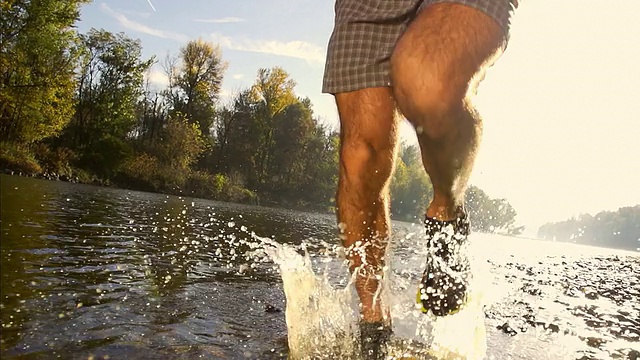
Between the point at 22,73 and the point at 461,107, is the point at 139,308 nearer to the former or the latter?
the point at 461,107

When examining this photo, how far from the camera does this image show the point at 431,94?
4.95ft

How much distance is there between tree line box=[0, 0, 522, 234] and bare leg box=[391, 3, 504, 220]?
774 cm

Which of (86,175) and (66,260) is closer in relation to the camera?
(66,260)

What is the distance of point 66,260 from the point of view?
10.6 ft

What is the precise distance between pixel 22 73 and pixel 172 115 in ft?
54.7

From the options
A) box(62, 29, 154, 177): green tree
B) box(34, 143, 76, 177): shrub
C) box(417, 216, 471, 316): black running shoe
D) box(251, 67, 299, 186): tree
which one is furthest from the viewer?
box(251, 67, 299, 186): tree

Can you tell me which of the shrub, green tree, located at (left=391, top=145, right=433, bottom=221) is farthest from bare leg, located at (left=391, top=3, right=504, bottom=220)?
green tree, located at (left=391, top=145, right=433, bottom=221)

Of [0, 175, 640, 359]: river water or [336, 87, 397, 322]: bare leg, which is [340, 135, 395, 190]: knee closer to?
[336, 87, 397, 322]: bare leg

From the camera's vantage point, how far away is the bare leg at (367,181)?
224cm

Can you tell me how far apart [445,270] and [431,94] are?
0.60 m

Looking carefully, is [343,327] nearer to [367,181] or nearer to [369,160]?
[367,181]

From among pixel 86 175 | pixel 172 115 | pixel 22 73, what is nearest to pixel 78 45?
pixel 22 73

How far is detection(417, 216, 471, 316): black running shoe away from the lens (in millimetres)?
1622

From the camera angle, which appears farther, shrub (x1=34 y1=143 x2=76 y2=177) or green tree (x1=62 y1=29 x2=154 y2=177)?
green tree (x1=62 y1=29 x2=154 y2=177)
